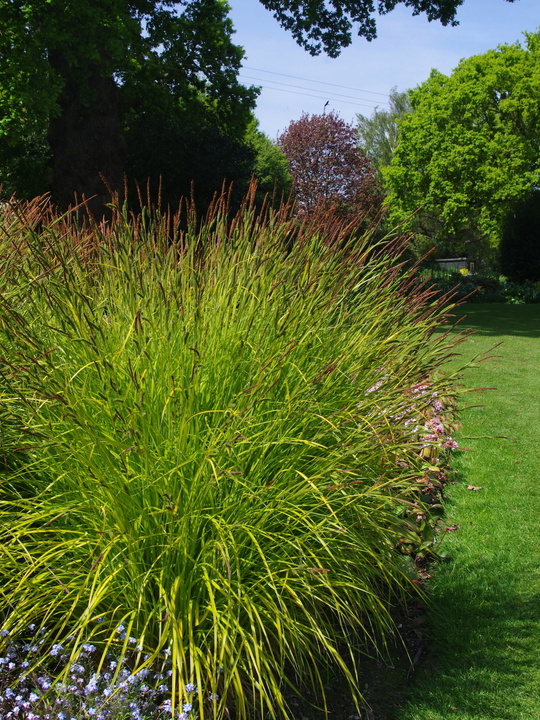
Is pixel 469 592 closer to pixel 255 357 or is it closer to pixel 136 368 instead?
pixel 255 357

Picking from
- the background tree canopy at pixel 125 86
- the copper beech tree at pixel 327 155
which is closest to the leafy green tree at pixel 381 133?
the copper beech tree at pixel 327 155

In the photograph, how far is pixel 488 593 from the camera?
140 inches

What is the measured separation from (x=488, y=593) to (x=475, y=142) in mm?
30442

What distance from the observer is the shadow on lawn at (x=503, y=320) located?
15180mm

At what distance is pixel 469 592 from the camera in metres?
3.57

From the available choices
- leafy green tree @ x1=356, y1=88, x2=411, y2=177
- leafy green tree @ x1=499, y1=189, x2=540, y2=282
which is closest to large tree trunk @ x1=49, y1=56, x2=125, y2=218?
leafy green tree @ x1=499, y1=189, x2=540, y2=282

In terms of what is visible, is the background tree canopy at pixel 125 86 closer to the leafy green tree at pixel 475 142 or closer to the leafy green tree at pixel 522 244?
the leafy green tree at pixel 522 244

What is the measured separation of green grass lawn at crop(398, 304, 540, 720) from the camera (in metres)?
2.77

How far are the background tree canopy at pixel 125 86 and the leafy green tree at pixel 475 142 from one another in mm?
15104

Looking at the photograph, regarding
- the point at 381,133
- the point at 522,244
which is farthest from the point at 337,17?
the point at 381,133

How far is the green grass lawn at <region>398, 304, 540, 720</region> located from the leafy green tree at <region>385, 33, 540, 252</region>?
2608 cm

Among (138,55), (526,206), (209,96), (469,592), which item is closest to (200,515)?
(469,592)

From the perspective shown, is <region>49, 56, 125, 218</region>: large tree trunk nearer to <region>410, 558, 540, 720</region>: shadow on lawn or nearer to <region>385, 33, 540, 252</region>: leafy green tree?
<region>410, 558, 540, 720</region>: shadow on lawn

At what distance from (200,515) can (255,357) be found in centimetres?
72
